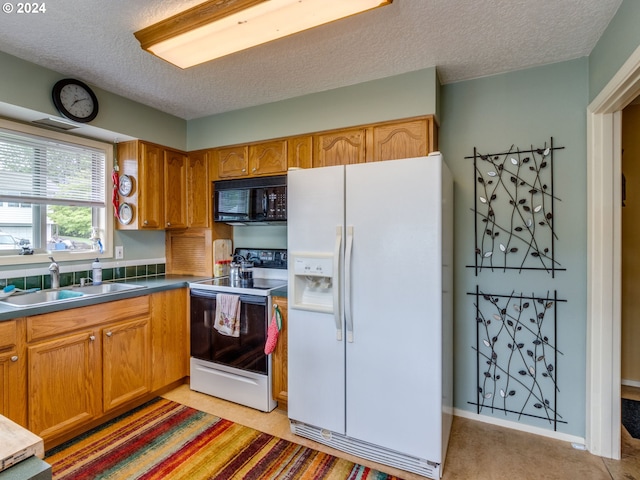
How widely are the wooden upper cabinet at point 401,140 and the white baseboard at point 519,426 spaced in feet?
6.14

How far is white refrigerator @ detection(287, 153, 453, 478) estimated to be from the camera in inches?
70.6

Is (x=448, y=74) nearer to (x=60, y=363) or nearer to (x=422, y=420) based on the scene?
(x=422, y=420)

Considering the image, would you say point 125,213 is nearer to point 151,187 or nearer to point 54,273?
point 151,187

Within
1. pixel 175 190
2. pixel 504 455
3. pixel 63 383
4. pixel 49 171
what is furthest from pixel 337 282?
pixel 49 171

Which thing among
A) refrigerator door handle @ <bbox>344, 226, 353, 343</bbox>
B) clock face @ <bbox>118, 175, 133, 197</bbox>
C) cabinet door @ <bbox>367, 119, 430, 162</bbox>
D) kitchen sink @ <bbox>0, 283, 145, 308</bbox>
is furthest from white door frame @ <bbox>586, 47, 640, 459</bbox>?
clock face @ <bbox>118, 175, 133, 197</bbox>

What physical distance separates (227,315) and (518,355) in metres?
2.09

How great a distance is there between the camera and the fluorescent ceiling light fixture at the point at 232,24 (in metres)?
1.53

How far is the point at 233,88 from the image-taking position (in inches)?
102

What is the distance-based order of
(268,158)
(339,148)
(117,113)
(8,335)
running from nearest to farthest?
(8,335)
(339,148)
(117,113)
(268,158)

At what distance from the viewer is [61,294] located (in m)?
2.47

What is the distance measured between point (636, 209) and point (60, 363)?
4505 millimetres

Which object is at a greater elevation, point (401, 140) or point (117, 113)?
point (117, 113)

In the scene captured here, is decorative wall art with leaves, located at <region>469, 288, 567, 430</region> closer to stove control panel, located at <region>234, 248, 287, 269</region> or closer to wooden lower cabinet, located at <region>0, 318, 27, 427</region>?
stove control panel, located at <region>234, 248, 287, 269</region>

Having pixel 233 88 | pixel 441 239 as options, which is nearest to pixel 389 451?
pixel 441 239
